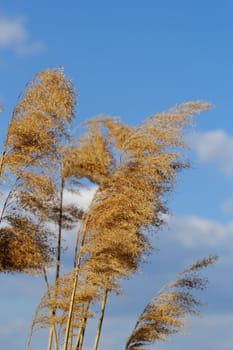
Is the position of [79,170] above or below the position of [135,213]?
above

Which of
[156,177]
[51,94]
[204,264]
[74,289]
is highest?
[51,94]

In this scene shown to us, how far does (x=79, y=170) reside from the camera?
12219 millimetres

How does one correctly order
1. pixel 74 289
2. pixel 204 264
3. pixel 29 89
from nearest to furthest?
pixel 74 289 → pixel 29 89 → pixel 204 264

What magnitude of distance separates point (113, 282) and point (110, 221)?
0.94 meters

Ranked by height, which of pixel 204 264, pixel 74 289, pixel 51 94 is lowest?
pixel 74 289

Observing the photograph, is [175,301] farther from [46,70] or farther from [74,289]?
[46,70]

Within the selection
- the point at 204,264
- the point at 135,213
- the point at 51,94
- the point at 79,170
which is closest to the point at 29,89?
the point at 51,94

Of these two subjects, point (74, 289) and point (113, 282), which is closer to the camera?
point (74, 289)

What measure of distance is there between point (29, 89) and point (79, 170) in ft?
4.92

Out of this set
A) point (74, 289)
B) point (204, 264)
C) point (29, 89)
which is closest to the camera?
point (74, 289)

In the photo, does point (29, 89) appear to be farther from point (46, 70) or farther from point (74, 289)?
point (74, 289)

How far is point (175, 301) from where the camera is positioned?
1210 centimetres

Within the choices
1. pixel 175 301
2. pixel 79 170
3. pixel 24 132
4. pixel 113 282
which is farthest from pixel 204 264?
pixel 24 132

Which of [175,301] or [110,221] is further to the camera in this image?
[175,301]
